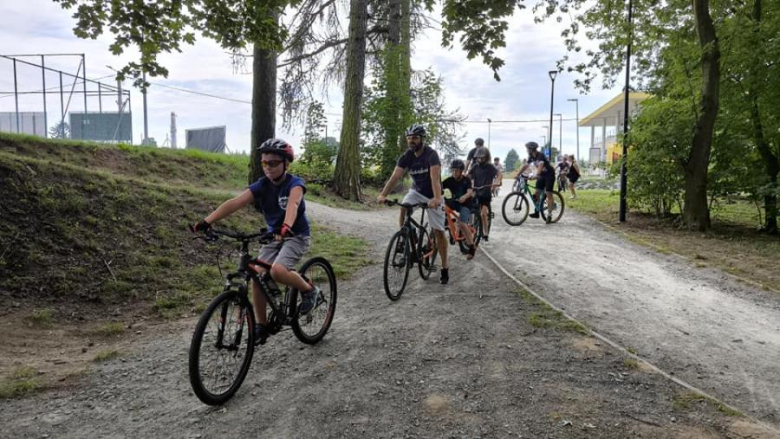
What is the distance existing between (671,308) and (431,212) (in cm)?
312

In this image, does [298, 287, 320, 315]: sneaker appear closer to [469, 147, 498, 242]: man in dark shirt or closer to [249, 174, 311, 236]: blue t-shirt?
[249, 174, 311, 236]: blue t-shirt

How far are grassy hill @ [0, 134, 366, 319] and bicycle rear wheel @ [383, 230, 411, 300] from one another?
176 centimetres

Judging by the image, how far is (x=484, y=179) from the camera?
9.91 metres

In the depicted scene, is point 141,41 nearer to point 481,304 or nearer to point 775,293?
point 481,304

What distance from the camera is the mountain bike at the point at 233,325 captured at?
11.3 ft

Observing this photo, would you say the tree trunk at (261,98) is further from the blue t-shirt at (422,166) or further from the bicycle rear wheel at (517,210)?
the bicycle rear wheel at (517,210)

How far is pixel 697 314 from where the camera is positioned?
5914 millimetres

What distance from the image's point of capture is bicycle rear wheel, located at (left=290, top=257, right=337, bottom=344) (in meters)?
4.55

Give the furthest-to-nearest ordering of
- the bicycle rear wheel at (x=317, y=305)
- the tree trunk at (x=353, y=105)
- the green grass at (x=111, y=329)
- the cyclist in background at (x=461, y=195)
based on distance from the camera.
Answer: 1. the tree trunk at (x=353, y=105)
2. the cyclist in background at (x=461, y=195)
3. the green grass at (x=111, y=329)
4. the bicycle rear wheel at (x=317, y=305)

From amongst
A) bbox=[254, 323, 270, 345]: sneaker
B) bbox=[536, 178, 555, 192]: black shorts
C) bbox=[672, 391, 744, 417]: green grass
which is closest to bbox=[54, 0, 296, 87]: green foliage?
bbox=[254, 323, 270, 345]: sneaker

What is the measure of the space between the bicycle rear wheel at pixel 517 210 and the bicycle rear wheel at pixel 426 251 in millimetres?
6173

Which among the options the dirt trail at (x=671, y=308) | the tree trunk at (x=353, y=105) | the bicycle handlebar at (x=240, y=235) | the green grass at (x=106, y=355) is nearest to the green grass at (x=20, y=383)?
the green grass at (x=106, y=355)

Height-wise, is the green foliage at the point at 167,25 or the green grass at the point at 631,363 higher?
the green foliage at the point at 167,25

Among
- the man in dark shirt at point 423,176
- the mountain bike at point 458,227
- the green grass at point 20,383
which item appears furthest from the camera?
the mountain bike at point 458,227
